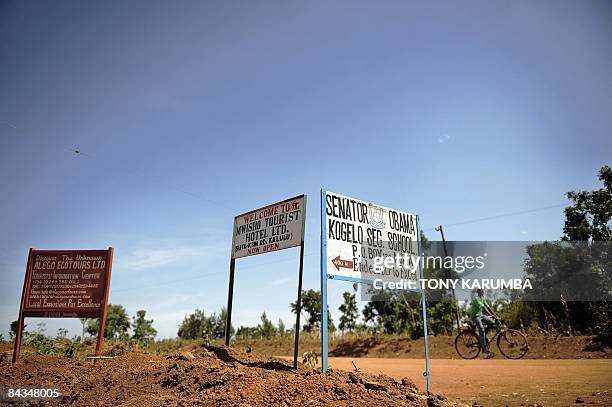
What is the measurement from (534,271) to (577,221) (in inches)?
157

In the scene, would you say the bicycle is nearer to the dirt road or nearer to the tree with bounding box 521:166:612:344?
the dirt road

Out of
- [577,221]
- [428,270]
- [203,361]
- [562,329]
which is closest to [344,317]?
[428,270]

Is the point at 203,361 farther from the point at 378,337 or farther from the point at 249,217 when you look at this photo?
the point at 378,337

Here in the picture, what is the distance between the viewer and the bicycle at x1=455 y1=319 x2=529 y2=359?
41.1ft

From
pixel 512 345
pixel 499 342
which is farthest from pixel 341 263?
pixel 512 345

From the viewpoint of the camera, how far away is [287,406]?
415 centimetres

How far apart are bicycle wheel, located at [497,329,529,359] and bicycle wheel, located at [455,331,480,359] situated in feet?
2.35

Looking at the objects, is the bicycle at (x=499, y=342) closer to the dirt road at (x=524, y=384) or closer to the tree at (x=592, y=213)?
the dirt road at (x=524, y=384)

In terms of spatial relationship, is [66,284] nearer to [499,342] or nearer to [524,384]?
[524,384]

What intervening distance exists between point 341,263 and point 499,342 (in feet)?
30.1

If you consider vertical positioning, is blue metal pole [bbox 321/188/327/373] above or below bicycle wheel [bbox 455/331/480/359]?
above

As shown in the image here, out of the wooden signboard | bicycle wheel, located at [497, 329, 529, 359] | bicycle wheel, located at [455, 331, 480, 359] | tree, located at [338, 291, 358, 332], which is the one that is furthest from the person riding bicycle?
tree, located at [338, 291, 358, 332]

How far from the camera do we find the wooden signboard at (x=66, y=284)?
9.88 metres

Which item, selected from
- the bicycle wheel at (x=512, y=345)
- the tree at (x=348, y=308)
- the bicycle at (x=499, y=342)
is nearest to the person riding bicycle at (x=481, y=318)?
the bicycle at (x=499, y=342)
